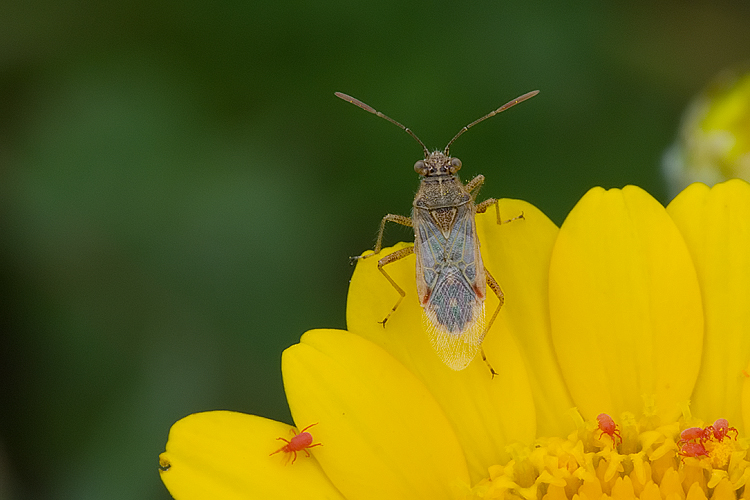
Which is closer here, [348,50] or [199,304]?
[199,304]

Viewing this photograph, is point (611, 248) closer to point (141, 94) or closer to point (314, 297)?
point (314, 297)

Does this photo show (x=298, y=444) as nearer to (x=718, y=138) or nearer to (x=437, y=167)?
(x=437, y=167)

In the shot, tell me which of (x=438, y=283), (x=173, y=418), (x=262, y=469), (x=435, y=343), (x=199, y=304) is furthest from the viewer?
(x=199, y=304)

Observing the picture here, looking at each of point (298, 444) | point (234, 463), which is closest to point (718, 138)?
point (298, 444)

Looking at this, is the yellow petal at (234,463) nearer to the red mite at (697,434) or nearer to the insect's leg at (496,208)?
the insect's leg at (496,208)

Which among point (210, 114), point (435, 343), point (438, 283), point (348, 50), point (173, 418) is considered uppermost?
point (348, 50)

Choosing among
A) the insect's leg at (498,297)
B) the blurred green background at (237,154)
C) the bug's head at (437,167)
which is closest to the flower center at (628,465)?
the insect's leg at (498,297)

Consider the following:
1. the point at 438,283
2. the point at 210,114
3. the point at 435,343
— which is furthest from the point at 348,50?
the point at 435,343
